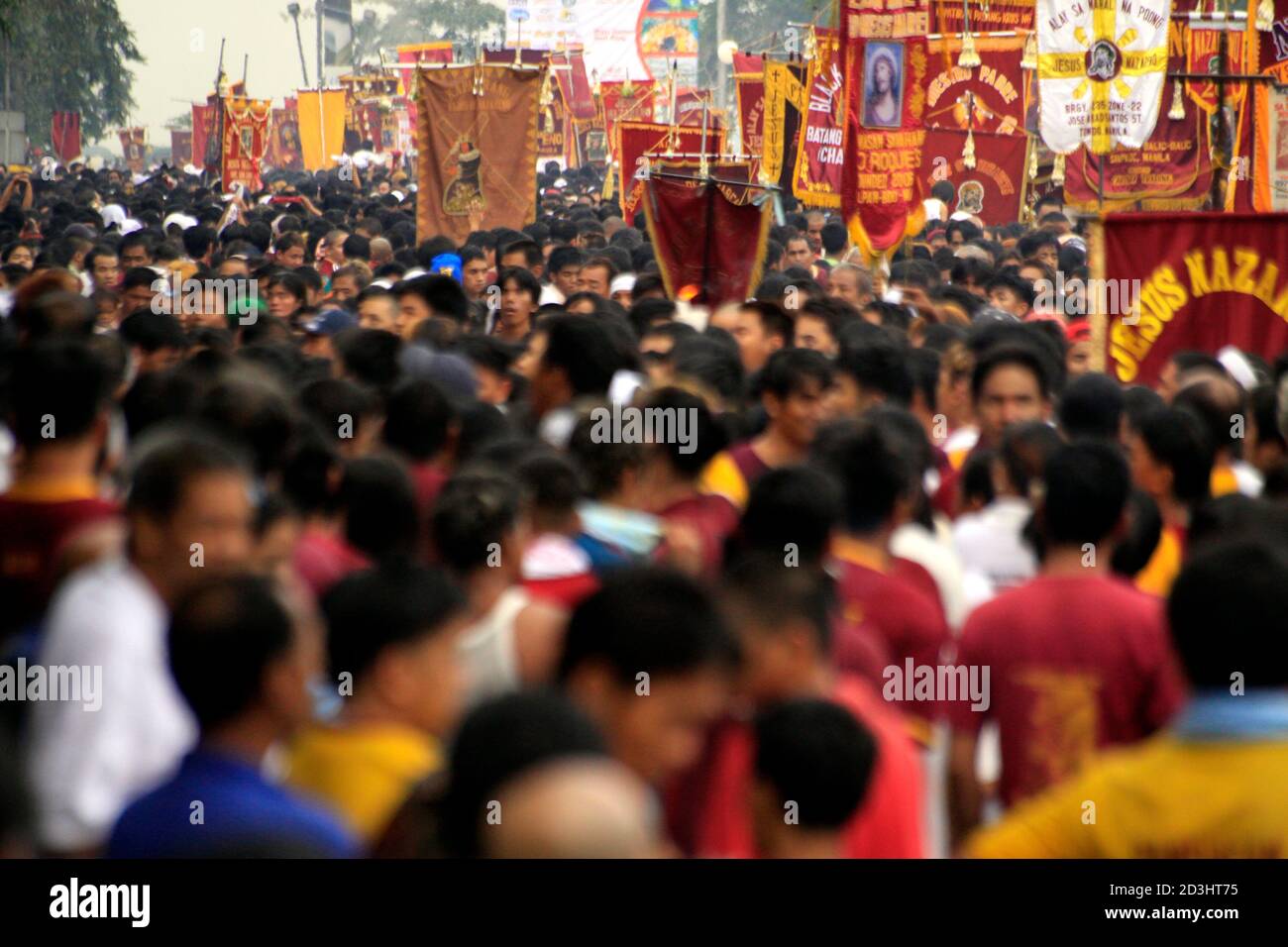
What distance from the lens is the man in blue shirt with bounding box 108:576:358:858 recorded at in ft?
8.13

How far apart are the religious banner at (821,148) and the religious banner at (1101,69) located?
2912 mm

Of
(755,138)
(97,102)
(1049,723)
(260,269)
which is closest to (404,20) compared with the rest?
(97,102)

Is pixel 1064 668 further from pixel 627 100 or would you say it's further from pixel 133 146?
pixel 133 146

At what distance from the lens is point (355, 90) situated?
52.8 m

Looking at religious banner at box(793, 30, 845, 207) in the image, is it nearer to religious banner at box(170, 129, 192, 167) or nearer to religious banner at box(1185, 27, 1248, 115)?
religious banner at box(1185, 27, 1248, 115)

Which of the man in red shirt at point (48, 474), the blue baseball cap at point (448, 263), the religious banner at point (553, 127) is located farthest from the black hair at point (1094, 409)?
the religious banner at point (553, 127)

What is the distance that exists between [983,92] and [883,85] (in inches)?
205

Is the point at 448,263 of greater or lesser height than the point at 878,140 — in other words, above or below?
below

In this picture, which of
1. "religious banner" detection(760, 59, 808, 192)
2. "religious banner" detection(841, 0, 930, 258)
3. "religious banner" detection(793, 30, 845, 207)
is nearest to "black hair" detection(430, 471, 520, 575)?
"religious banner" detection(841, 0, 930, 258)

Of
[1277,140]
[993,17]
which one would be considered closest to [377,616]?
[1277,140]

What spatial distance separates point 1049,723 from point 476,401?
8.07 feet

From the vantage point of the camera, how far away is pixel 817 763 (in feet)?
9.12

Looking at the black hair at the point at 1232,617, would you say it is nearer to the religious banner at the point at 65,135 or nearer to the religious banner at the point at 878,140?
the religious banner at the point at 878,140

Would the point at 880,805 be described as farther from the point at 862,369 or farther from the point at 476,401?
the point at 862,369
